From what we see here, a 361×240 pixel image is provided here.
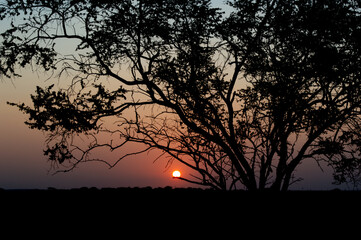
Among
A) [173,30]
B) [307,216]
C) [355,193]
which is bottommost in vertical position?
[307,216]

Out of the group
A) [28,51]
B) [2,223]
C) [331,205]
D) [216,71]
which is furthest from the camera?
[216,71]

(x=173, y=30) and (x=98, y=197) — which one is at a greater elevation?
(x=173, y=30)

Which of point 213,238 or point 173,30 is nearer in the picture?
point 213,238

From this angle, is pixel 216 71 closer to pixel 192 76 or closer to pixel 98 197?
pixel 192 76

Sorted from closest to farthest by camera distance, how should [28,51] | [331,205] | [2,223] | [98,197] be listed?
[2,223]
[98,197]
[331,205]
[28,51]

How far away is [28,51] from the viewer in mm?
15062

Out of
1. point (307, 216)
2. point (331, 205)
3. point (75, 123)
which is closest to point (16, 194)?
point (307, 216)

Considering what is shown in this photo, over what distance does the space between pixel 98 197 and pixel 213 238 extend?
1.74m

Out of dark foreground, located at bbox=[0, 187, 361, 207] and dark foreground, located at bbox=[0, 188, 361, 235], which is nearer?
dark foreground, located at bbox=[0, 188, 361, 235]

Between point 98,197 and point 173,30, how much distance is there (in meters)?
10.7

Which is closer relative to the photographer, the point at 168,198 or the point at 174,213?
the point at 174,213

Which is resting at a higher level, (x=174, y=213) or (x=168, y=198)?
(x=168, y=198)

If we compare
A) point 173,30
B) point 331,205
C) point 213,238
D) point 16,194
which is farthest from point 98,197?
point 173,30

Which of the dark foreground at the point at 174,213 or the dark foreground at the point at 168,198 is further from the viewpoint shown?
the dark foreground at the point at 168,198
